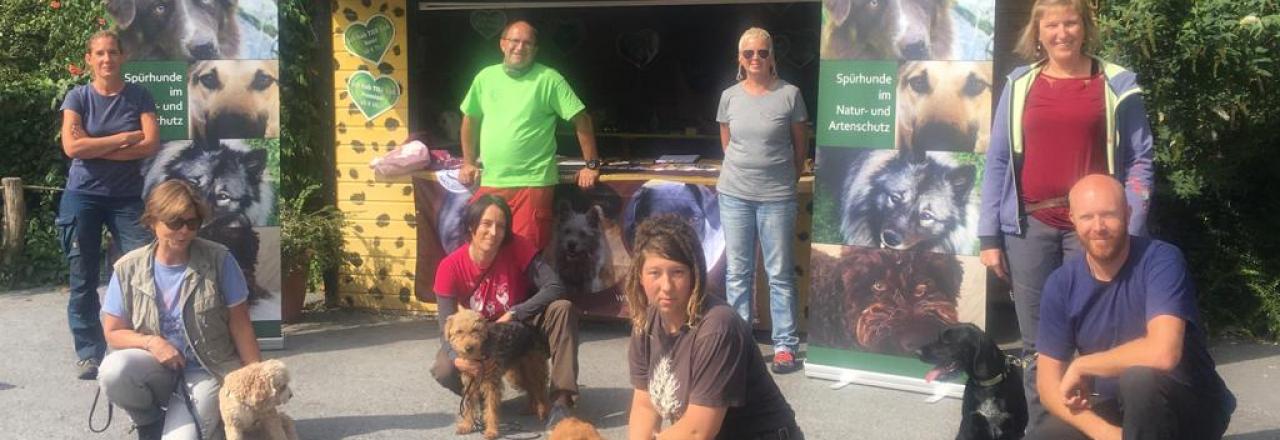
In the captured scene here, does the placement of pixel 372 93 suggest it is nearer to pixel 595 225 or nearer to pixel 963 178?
pixel 595 225

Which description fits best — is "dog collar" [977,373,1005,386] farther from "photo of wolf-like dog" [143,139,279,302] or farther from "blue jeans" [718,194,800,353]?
"photo of wolf-like dog" [143,139,279,302]

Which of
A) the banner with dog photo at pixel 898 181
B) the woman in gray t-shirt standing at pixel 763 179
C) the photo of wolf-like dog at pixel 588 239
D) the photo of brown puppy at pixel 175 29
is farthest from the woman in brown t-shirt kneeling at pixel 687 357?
the photo of brown puppy at pixel 175 29

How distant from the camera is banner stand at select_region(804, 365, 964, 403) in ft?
18.4

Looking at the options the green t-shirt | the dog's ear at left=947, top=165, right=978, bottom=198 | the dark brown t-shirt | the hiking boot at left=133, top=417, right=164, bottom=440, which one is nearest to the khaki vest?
the hiking boot at left=133, top=417, right=164, bottom=440

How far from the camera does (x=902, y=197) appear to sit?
5637 millimetres

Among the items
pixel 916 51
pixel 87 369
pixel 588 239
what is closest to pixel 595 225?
pixel 588 239

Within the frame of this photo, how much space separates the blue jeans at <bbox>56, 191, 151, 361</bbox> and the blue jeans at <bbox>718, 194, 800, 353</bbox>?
8.87ft

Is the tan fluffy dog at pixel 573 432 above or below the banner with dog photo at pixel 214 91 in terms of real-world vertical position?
below

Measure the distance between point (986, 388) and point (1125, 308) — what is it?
0.80m

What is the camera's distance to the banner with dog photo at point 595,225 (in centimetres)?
669

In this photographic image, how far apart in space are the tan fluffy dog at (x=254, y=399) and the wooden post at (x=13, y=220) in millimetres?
4875

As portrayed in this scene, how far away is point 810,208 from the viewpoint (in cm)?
665

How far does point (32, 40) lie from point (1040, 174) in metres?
8.05

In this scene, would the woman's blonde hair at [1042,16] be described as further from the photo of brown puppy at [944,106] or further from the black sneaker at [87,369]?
the black sneaker at [87,369]
